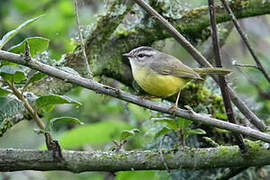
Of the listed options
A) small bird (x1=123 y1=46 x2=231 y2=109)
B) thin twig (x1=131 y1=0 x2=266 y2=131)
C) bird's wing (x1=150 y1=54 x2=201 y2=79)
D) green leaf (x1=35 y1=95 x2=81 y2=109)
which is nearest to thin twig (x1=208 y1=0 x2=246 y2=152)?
thin twig (x1=131 y1=0 x2=266 y2=131)

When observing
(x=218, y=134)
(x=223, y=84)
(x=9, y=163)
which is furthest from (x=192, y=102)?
(x=9, y=163)

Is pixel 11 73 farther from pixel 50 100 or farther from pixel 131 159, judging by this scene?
pixel 131 159

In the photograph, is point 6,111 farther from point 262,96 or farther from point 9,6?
point 9,6

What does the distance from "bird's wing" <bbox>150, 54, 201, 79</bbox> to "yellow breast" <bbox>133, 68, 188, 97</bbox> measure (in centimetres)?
7

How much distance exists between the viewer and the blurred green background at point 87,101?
377cm

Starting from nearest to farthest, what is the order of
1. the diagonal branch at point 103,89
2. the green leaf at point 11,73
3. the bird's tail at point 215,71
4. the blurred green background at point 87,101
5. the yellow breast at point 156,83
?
the diagonal branch at point 103,89 → the green leaf at point 11,73 → the bird's tail at point 215,71 → the yellow breast at point 156,83 → the blurred green background at point 87,101

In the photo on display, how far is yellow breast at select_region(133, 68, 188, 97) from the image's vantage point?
2.89 m

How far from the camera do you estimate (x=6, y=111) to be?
7.09 ft

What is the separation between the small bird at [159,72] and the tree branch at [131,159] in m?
0.48

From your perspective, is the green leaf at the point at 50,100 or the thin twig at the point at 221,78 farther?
the thin twig at the point at 221,78

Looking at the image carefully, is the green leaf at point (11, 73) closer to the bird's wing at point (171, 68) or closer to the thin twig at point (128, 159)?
the thin twig at point (128, 159)

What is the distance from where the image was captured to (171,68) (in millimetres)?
3174

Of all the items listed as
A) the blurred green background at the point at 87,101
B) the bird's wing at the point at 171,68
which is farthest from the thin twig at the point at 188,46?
the blurred green background at the point at 87,101

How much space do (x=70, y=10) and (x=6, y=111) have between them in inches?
123
